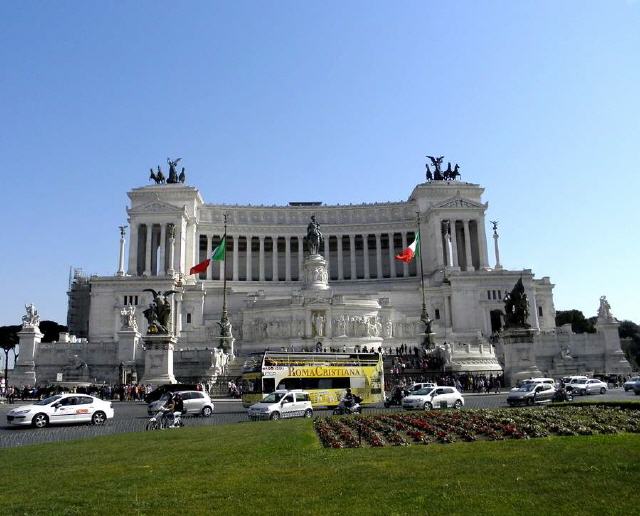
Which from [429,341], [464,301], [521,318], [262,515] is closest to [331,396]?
[521,318]

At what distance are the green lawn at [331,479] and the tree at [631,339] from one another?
91.2 meters

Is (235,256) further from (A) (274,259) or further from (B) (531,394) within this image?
(B) (531,394)

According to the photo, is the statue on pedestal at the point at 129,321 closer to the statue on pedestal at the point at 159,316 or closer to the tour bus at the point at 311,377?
the statue on pedestal at the point at 159,316

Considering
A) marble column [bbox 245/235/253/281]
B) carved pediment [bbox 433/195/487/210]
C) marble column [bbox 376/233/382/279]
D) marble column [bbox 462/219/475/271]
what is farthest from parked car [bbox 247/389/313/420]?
marble column [bbox 376/233/382/279]

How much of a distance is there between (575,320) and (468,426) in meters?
115

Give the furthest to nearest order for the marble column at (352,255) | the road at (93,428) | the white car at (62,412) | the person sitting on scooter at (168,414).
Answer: the marble column at (352,255) < the white car at (62,412) < the person sitting on scooter at (168,414) < the road at (93,428)

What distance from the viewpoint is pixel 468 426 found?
19594 millimetres

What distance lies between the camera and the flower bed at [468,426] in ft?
57.3

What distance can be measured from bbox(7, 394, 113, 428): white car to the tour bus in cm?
1009

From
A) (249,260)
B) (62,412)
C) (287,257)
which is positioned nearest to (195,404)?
(62,412)

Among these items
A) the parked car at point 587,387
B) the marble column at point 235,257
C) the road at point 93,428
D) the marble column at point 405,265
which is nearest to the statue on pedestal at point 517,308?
the parked car at point 587,387

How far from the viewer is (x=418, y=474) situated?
39.2ft

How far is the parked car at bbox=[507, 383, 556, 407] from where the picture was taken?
3316 centimetres

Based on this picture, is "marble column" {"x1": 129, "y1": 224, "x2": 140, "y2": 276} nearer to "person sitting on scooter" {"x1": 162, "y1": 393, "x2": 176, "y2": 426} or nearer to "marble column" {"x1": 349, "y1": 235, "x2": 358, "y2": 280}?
"marble column" {"x1": 349, "y1": 235, "x2": 358, "y2": 280}
